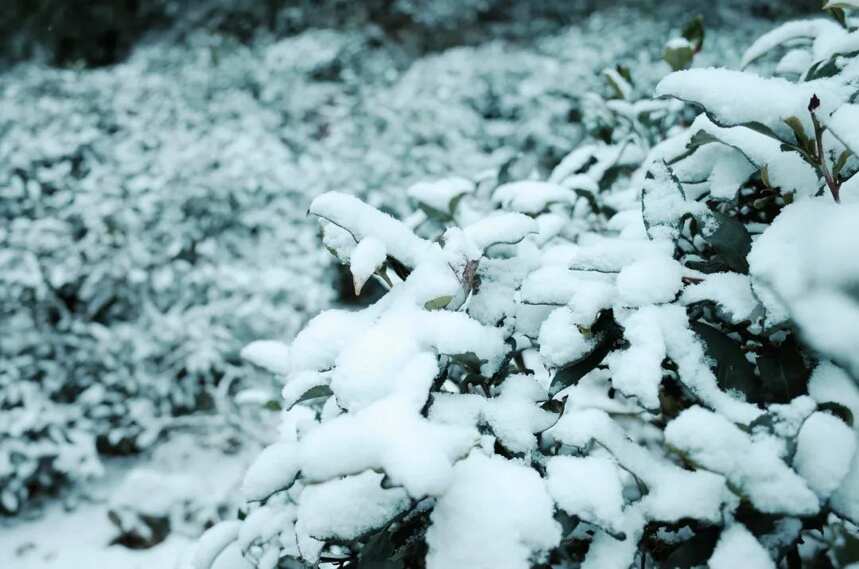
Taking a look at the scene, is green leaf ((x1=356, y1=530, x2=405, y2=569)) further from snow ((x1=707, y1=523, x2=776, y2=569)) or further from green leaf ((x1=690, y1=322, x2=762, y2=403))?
green leaf ((x1=690, y1=322, x2=762, y2=403))

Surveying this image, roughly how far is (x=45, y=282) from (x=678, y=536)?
97.2 inches

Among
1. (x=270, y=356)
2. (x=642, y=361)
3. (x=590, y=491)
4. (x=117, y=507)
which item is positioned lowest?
(x=117, y=507)

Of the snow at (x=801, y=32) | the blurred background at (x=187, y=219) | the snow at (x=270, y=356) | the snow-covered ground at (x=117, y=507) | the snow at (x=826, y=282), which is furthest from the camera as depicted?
the blurred background at (x=187, y=219)

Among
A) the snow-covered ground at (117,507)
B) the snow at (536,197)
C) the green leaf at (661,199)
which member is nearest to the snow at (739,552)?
the green leaf at (661,199)

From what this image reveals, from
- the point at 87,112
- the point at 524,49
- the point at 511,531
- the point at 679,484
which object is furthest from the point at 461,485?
the point at 524,49

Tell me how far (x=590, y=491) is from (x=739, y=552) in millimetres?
147

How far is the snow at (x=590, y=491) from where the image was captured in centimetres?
58

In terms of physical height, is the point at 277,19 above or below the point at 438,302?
above

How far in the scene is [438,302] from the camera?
27.2 inches

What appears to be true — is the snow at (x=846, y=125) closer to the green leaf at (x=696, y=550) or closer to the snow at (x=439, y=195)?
the green leaf at (x=696, y=550)

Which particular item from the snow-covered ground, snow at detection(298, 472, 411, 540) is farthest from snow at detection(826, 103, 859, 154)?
the snow-covered ground

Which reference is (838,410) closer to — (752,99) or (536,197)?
(752,99)

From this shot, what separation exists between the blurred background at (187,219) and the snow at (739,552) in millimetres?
795

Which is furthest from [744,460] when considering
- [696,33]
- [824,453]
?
[696,33]
